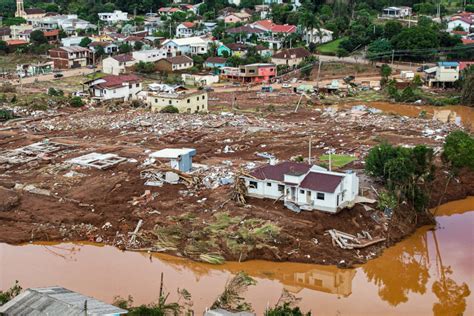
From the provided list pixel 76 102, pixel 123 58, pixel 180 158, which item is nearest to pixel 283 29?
pixel 123 58

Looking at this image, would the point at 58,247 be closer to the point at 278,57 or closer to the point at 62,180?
the point at 62,180

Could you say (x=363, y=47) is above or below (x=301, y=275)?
above

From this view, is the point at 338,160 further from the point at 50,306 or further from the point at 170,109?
the point at 50,306

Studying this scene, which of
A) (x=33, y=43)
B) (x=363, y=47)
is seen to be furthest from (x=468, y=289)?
(x=33, y=43)

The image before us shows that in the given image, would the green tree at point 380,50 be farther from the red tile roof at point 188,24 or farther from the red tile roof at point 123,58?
the red tile roof at point 188,24

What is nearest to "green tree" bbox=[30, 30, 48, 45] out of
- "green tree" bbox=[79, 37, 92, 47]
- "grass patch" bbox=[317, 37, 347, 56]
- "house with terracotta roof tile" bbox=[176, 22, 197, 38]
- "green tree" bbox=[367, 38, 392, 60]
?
"green tree" bbox=[79, 37, 92, 47]

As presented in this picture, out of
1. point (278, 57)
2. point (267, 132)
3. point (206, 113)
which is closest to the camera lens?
point (267, 132)
